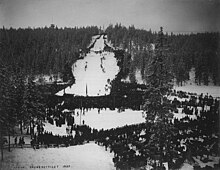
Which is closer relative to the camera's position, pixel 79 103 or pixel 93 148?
pixel 93 148

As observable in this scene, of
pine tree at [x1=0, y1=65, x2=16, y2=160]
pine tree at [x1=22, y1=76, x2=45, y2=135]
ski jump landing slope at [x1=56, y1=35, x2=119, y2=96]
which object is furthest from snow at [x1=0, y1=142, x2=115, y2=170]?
ski jump landing slope at [x1=56, y1=35, x2=119, y2=96]

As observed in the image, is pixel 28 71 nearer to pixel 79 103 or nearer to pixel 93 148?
pixel 79 103

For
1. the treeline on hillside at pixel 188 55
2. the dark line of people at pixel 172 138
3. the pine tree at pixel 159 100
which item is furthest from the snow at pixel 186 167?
the treeline on hillside at pixel 188 55

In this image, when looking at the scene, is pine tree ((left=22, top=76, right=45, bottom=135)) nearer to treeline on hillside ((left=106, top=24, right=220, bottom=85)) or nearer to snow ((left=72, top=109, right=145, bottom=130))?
snow ((left=72, top=109, right=145, bottom=130))

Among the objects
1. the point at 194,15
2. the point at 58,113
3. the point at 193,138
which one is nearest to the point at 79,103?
the point at 58,113

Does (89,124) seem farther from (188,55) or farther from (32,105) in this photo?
(188,55)

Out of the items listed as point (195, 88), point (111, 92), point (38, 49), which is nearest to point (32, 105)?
point (38, 49)
